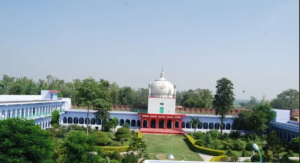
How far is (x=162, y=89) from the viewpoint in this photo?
37.2 m

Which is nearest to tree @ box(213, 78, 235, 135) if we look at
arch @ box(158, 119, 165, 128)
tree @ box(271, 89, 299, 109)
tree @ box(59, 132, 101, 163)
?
arch @ box(158, 119, 165, 128)

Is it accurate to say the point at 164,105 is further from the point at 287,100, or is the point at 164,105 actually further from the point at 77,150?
the point at 287,100

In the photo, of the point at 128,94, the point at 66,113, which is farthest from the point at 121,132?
the point at 128,94

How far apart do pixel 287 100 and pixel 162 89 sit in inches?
1777

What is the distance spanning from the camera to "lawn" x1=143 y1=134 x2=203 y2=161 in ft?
73.6

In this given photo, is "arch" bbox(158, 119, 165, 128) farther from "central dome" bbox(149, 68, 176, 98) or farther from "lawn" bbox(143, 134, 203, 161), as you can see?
"lawn" bbox(143, 134, 203, 161)

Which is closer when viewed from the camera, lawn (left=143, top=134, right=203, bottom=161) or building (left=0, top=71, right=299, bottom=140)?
lawn (left=143, top=134, right=203, bottom=161)

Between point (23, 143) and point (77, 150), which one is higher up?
point (23, 143)

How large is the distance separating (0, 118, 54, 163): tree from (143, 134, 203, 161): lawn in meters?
9.46

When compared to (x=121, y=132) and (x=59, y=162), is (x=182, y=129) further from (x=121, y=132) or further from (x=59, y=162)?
(x=59, y=162)

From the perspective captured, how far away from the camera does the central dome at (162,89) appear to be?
37.2 meters

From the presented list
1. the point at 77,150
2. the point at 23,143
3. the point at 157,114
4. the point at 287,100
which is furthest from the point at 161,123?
the point at 287,100

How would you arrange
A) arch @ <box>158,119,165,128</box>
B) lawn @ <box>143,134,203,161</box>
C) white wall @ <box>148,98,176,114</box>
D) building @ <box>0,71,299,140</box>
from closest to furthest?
1. lawn @ <box>143,134,203,161</box>
2. building @ <box>0,71,299,140</box>
3. white wall @ <box>148,98,176,114</box>
4. arch @ <box>158,119,165,128</box>

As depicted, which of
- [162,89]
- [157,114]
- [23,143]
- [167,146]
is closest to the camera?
[23,143]
